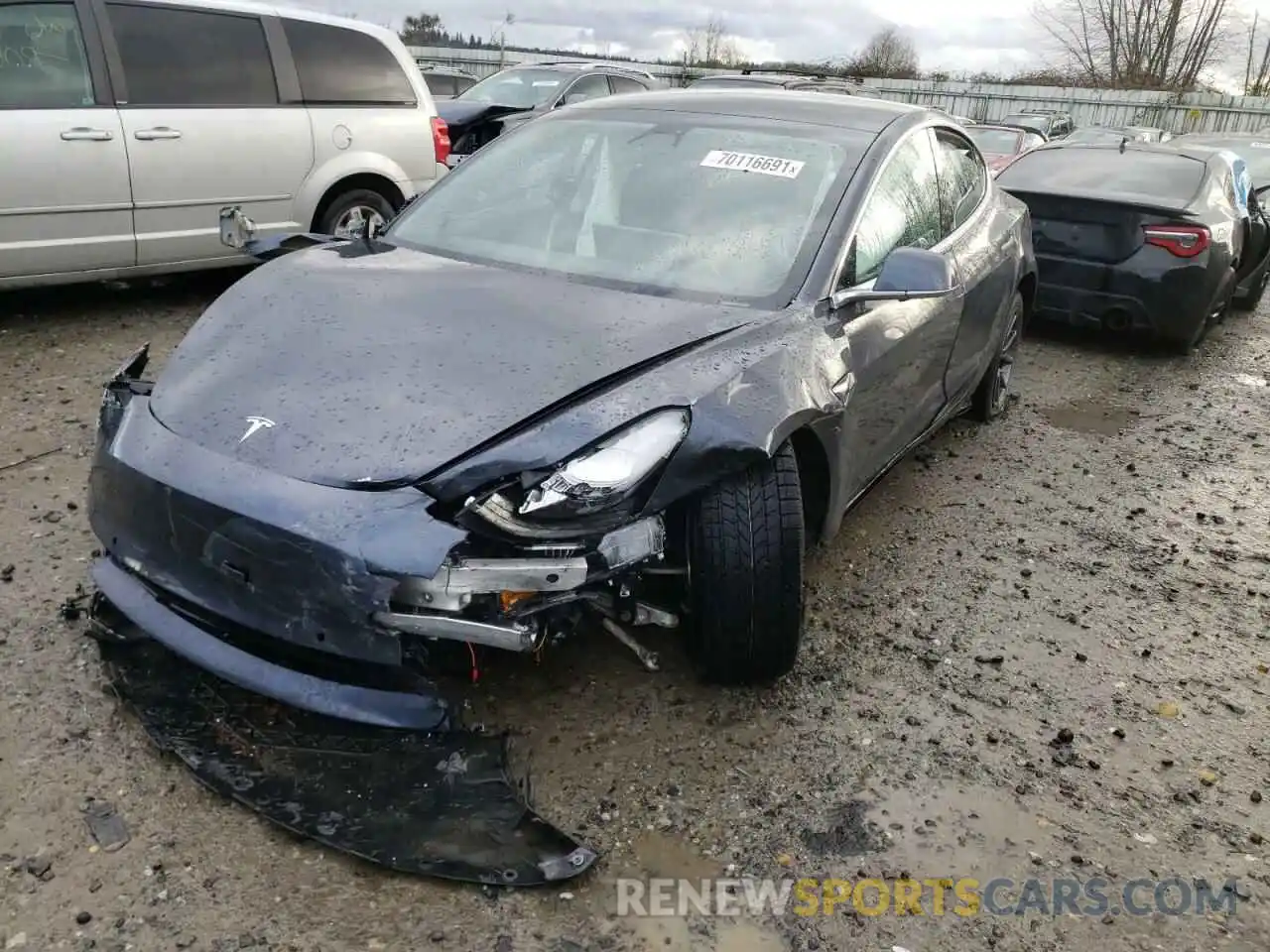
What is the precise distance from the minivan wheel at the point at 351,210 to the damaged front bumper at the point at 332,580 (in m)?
4.28

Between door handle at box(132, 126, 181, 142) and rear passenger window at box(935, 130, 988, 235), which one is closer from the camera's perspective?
rear passenger window at box(935, 130, 988, 235)

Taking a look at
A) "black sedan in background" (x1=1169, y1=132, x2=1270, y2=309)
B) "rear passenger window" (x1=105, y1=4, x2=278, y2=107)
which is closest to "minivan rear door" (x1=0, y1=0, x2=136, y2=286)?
"rear passenger window" (x1=105, y1=4, x2=278, y2=107)

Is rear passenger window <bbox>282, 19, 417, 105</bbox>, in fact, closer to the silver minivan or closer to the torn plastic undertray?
the silver minivan

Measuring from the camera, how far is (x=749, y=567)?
258 centimetres

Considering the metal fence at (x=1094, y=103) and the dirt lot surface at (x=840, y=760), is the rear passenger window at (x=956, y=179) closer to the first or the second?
the dirt lot surface at (x=840, y=760)

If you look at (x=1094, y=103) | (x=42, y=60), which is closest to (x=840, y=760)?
(x=42, y=60)

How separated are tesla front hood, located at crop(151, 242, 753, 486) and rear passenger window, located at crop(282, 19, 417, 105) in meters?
3.68

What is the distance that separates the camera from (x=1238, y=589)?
3850 millimetres

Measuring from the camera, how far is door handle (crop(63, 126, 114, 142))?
5.22 m

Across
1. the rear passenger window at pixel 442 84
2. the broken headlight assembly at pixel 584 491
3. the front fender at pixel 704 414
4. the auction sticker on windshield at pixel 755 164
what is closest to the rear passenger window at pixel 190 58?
the auction sticker on windshield at pixel 755 164

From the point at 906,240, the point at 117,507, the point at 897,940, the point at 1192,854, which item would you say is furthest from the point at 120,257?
the point at 1192,854

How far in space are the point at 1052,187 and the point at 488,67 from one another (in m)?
16.7

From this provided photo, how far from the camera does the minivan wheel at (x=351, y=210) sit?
6.41 m

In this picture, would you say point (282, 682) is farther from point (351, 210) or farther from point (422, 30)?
point (422, 30)
